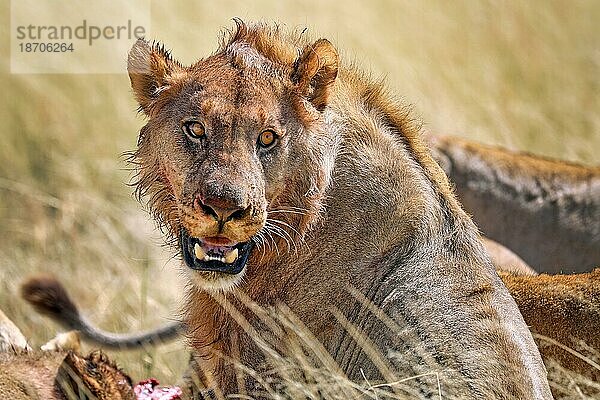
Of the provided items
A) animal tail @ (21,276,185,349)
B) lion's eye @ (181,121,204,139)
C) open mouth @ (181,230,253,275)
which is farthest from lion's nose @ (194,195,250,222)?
animal tail @ (21,276,185,349)

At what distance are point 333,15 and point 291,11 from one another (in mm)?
618

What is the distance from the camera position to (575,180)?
8.67 meters

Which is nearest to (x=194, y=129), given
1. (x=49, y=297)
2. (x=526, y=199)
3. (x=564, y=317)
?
(x=564, y=317)

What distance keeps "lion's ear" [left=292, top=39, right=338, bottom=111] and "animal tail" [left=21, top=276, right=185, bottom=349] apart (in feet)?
7.07

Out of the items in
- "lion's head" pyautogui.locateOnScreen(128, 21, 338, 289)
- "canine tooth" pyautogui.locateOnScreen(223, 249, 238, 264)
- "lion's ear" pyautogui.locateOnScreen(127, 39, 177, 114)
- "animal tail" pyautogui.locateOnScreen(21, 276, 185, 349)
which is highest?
"lion's ear" pyautogui.locateOnScreen(127, 39, 177, 114)

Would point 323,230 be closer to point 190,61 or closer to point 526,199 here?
point 526,199

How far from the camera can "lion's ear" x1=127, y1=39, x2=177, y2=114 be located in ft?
17.6

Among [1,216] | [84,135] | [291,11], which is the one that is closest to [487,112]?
[291,11]

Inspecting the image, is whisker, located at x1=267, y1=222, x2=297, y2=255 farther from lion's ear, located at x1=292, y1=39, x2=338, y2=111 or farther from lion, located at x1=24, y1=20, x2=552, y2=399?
lion's ear, located at x1=292, y1=39, x2=338, y2=111

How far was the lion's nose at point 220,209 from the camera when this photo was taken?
190 inches

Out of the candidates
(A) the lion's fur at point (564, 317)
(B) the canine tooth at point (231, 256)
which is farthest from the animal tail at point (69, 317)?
(B) the canine tooth at point (231, 256)

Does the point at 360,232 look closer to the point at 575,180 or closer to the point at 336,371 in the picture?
the point at 336,371

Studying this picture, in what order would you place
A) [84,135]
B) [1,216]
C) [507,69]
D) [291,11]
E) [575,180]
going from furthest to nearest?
[507,69] → [291,11] → [84,135] → [1,216] → [575,180]

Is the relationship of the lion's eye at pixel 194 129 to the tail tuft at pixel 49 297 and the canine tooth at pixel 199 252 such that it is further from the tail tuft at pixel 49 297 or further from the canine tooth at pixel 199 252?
the tail tuft at pixel 49 297
